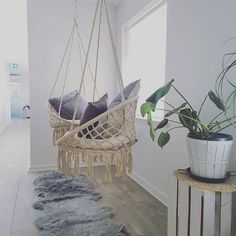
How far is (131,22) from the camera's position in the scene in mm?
3070

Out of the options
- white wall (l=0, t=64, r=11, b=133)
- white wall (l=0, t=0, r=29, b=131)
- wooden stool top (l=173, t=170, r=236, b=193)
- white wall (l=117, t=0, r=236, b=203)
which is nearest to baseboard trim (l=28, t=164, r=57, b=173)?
white wall (l=117, t=0, r=236, b=203)

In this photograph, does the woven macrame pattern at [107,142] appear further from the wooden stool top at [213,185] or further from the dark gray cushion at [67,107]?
the dark gray cushion at [67,107]

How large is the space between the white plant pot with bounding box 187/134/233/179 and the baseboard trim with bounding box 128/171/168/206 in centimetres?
113

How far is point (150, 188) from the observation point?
2559 mm

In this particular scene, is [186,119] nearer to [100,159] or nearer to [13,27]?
[100,159]

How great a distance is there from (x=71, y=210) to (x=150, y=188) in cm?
89

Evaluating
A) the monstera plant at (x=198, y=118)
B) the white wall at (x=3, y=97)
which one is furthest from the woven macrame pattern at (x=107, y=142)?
the white wall at (x=3, y=97)

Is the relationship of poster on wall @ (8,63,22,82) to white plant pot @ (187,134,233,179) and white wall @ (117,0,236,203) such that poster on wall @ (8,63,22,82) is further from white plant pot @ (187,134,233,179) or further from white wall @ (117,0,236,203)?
white plant pot @ (187,134,233,179)

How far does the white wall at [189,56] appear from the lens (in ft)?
5.12

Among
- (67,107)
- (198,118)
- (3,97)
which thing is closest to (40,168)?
(67,107)

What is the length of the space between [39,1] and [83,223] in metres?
2.82

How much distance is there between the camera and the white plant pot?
118cm

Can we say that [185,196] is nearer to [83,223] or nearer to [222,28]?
[83,223]

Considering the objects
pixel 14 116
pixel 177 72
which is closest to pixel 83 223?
pixel 177 72
